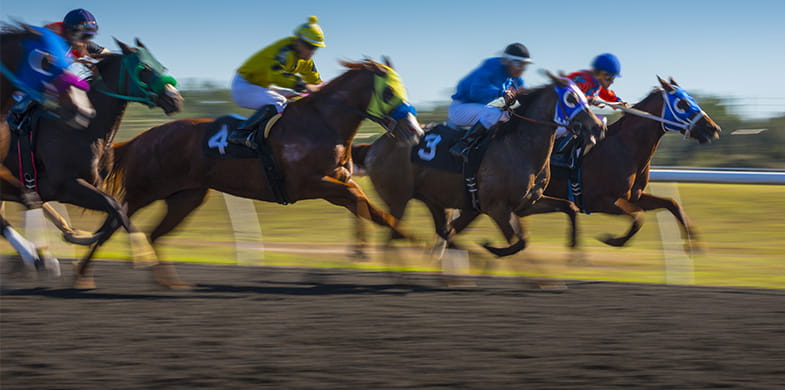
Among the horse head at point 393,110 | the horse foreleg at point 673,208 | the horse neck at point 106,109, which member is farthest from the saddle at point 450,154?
the horse neck at point 106,109

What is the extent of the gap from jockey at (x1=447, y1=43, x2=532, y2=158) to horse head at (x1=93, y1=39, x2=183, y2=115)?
225cm

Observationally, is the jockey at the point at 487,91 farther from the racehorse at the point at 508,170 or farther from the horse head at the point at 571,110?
the horse head at the point at 571,110

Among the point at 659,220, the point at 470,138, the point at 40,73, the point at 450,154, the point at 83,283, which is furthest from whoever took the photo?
the point at 659,220

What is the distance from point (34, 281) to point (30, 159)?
41.0 inches

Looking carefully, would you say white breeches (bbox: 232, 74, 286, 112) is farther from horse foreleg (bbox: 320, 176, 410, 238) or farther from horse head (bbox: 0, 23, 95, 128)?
horse head (bbox: 0, 23, 95, 128)

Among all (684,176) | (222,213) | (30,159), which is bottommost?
(222,213)

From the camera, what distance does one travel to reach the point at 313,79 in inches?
286

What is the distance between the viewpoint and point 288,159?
677cm

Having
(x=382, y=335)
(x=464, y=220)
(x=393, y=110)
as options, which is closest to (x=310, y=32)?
(x=393, y=110)

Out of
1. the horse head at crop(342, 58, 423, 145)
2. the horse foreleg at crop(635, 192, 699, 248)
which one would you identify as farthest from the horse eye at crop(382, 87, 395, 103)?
the horse foreleg at crop(635, 192, 699, 248)

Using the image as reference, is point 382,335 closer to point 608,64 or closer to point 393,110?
point 393,110

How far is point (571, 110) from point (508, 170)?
0.64 metres

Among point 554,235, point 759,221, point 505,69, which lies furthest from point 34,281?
point 759,221

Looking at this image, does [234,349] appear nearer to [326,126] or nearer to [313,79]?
[326,126]
